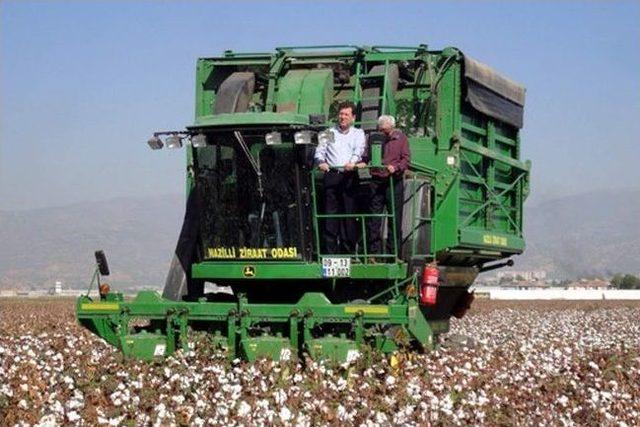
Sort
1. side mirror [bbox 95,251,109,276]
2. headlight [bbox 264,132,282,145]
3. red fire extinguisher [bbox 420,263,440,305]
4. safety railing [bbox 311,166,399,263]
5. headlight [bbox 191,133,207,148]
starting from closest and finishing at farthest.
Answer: headlight [bbox 264,132,282,145], safety railing [bbox 311,166,399,263], red fire extinguisher [bbox 420,263,440,305], headlight [bbox 191,133,207,148], side mirror [bbox 95,251,109,276]

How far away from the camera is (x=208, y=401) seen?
35.6 ft

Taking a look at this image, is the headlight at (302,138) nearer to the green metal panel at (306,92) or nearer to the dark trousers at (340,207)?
the dark trousers at (340,207)

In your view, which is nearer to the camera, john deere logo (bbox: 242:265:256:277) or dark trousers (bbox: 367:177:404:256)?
dark trousers (bbox: 367:177:404:256)

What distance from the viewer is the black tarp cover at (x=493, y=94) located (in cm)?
1756

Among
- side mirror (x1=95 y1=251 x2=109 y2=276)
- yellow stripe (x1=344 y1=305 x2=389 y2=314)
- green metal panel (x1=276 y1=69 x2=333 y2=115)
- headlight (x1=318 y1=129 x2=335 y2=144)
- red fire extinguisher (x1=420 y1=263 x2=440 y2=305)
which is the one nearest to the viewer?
yellow stripe (x1=344 y1=305 x2=389 y2=314)

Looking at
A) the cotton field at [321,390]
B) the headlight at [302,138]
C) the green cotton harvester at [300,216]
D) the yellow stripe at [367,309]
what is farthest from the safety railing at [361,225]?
the cotton field at [321,390]

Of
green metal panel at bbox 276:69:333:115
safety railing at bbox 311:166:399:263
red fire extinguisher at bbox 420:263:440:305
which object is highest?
green metal panel at bbox 276:69:333:115

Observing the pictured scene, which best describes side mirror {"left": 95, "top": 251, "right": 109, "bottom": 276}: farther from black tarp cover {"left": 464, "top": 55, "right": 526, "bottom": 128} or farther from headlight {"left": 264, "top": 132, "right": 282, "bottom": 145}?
black tarp cover {"left": 464, "top": 55, "right": 526, "bottom": 128}

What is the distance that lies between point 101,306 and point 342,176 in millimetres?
3478

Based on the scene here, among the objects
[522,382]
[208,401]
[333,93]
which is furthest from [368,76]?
[208,401]

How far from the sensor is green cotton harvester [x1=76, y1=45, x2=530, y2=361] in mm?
14992

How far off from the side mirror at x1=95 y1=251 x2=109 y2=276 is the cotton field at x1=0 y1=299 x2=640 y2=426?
103 centimetres

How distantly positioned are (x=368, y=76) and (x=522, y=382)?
5279 millimetres

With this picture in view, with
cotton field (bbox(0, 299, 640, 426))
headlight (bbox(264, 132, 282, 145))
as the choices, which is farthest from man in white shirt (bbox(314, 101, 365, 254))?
cotton field (bbox(0, 299, 640, 426))
